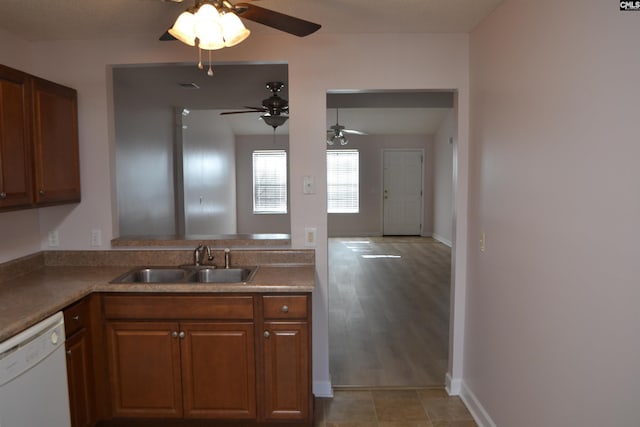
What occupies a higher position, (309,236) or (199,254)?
(309,236)

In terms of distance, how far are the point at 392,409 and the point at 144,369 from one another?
5.01ft

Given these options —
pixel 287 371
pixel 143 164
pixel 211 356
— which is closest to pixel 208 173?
pixel 143 164

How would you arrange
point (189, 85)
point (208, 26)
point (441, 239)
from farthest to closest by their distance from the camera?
point (441, 239)
point (189, 85)
point (208, 26)

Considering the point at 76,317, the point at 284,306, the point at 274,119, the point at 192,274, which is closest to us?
the point at 76,317

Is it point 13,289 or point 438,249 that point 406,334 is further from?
point 438,249

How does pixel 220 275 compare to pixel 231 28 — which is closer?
pixel 231 28

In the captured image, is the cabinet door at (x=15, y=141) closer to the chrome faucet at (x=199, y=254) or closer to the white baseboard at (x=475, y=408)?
the chrome faucet at (x=199, y=254)

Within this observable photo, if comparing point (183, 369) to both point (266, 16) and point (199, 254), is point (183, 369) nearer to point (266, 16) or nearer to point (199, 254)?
point (199, 254)

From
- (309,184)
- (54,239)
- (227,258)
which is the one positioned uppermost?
(309,184)

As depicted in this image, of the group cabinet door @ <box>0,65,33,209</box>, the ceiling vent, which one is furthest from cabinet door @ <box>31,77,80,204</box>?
the ceiling vent

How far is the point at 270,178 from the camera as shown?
32.3ft

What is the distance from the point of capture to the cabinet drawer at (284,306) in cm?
225

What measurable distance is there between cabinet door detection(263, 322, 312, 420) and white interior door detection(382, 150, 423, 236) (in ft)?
25.5

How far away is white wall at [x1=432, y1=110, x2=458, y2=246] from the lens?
28.0 feet
